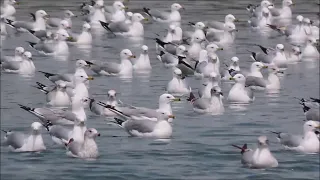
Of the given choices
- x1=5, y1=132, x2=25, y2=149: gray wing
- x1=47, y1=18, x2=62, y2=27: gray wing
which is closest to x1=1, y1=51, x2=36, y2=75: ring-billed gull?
x1=47, y1=18, x2=62, y2=27: gray wing

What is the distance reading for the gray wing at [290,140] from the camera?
78.7 ft

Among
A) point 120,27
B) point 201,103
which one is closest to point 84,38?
point 120,27

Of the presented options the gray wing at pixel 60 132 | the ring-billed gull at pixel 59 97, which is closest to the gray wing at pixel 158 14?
the ring-billed gull at pixel 59 97

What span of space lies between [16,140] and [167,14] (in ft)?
78.8

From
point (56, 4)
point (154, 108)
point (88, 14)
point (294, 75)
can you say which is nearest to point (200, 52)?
point (294, 75)

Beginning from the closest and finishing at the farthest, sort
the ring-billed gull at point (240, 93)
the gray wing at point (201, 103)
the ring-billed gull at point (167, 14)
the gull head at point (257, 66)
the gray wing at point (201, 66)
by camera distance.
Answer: the gray wing at point (201, 103), the ring-billed gull at point (240, 93), the gull head at point (257, 66), the gray wing at point (201, 66), the ring-billed gull at point (167, 14)

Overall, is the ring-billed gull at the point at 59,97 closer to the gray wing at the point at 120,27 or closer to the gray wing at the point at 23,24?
the gray wing at the point at 120,27

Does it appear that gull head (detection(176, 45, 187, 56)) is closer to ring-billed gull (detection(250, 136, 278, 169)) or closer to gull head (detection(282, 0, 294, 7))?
gull head (detection(282, 0, 294, 7))

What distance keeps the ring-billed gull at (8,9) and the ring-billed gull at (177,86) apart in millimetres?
18401

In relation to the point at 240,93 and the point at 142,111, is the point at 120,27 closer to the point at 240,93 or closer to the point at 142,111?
the point at 240,93

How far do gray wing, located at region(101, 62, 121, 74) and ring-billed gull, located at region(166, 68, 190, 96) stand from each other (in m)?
3.52

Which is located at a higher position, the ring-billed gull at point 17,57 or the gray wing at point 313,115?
the ring-billed gull at point 17,57

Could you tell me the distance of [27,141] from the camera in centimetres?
2389

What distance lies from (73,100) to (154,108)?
2428 mm
